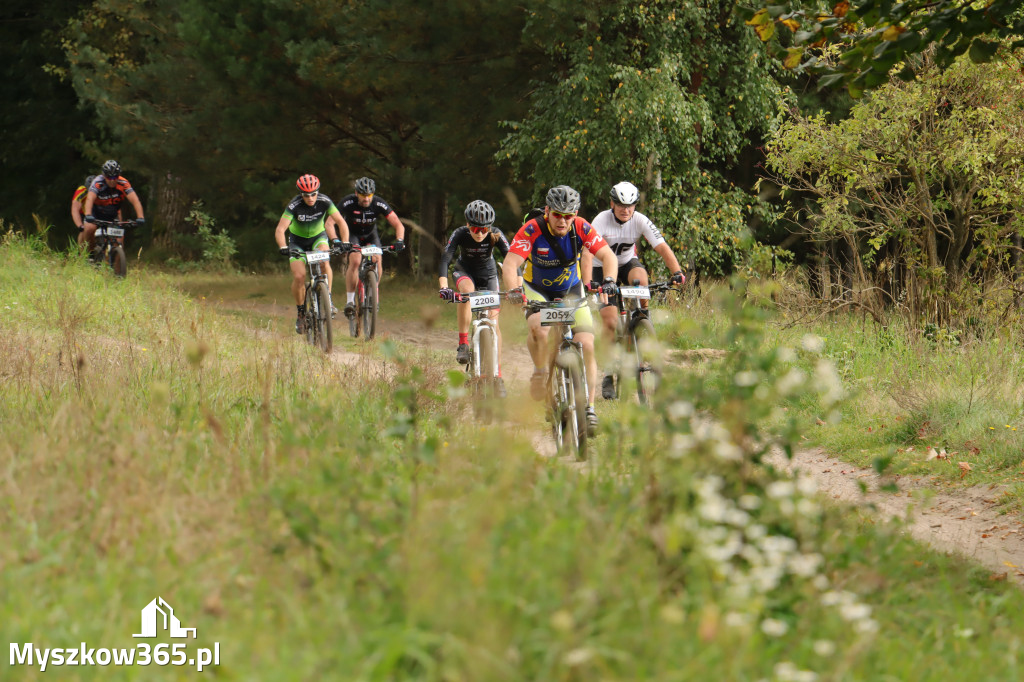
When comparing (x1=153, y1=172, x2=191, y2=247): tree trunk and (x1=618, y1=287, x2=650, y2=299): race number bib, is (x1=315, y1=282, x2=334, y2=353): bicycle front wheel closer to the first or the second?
(x1=618, y1=287, x2=650, y2=299): race number bib

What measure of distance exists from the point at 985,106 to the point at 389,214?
785 cm

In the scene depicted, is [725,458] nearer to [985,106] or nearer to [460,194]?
[985,106]

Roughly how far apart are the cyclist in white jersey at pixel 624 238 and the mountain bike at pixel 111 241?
899 centimetres

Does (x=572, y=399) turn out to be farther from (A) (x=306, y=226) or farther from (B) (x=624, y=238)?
(A) (x=306, y=226)

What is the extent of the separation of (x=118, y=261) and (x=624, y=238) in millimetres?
9414

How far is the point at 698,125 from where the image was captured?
1681 cm

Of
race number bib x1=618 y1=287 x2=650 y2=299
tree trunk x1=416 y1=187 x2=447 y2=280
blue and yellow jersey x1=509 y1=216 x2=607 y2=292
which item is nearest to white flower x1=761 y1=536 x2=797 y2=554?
blue and yellow jersey x1=509 y1=216 x2=607 y2=292

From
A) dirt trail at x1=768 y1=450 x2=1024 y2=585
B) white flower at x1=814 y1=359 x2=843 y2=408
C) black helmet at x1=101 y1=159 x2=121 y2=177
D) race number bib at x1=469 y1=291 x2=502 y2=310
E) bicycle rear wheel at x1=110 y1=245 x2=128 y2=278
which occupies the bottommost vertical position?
dirt trail at x1=768 y1=450 x2=1024 y2=585

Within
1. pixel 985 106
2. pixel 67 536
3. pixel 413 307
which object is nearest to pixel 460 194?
pixel 413 307

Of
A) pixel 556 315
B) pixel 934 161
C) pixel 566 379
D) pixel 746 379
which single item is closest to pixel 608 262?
pixel 556 315

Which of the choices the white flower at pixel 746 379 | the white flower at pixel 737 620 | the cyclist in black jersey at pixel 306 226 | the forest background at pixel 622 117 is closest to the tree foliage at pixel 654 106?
the forest background at pixel 622 117

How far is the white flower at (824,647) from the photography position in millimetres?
3023

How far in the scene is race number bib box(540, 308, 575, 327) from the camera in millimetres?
7203

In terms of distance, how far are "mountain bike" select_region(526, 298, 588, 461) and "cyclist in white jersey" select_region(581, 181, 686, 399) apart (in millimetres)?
2388
